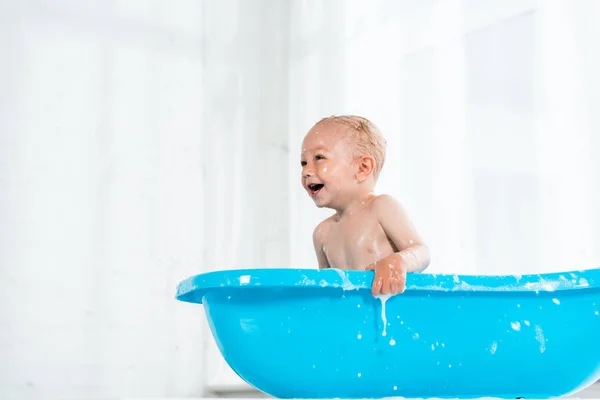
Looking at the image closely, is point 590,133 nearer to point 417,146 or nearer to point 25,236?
point 417,146

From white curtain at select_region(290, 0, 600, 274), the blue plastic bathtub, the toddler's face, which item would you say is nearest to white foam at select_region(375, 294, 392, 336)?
the blue plastic bathtub

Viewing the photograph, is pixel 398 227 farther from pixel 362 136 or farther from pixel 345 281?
pixel 345 281

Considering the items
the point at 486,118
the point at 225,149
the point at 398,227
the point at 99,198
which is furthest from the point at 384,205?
the point at 225,149

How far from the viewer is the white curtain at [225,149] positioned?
1334mm

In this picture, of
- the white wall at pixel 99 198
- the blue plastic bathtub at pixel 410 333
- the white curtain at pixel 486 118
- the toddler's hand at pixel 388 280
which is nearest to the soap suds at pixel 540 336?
the blue plastic bathtub at pixel 410 333

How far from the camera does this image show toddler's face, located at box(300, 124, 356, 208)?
99cm

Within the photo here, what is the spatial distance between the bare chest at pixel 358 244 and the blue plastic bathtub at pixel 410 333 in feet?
0.71

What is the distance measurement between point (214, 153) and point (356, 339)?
3.95 feet

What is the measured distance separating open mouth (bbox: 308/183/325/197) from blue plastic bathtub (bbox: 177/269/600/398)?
0.27m

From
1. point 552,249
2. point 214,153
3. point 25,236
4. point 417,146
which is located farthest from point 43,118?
point 552,249

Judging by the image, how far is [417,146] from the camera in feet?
5.05

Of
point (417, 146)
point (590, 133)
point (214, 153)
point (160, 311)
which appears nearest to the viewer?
point (590, 133)

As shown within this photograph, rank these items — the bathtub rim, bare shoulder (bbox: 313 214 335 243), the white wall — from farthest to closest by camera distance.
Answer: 1. the white wall
2. bare shoulder (bbox: 313 214 335 243)
3. the bathtub rim

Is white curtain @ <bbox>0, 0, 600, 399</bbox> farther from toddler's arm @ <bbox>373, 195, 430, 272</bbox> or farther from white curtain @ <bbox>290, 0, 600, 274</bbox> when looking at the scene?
toddler's arm @ <bbox>373, 195, 430, 272</bbox>
